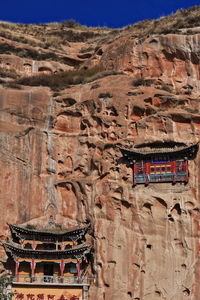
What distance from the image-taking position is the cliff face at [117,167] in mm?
27109

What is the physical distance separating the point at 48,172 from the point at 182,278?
1001 centimetres

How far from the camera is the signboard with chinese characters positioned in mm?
27109

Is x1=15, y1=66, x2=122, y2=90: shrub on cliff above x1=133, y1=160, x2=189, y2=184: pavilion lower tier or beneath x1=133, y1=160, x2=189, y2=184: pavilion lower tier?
above

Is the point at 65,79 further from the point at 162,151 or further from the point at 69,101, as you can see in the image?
the point at 162,151

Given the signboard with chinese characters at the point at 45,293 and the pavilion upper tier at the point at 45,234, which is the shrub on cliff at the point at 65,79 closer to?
the pavilion upper tier at the point at 45,234

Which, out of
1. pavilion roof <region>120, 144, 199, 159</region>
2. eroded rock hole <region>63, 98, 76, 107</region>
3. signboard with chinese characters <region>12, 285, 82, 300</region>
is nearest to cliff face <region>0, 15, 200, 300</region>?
eroded rock hole <region>63, 98, 76, 107</region>

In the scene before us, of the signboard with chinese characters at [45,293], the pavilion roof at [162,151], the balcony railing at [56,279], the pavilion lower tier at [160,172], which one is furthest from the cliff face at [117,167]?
the signboard with chinese characters at [45,293]

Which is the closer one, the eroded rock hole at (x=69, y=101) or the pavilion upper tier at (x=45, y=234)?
the pavilion upper tier at (x=45, y=234)

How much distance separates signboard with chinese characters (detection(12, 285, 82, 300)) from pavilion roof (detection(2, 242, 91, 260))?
1658mm

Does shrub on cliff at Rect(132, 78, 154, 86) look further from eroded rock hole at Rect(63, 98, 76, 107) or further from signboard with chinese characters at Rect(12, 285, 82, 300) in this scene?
signboard with chinese characters at Rect(12, 285, 82, 300)

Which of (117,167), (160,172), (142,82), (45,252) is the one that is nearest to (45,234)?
(45,252)

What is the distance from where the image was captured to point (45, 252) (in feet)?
91.1

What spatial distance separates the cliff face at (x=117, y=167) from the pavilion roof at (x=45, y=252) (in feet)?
3.08

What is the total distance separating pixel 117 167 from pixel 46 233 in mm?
5452
